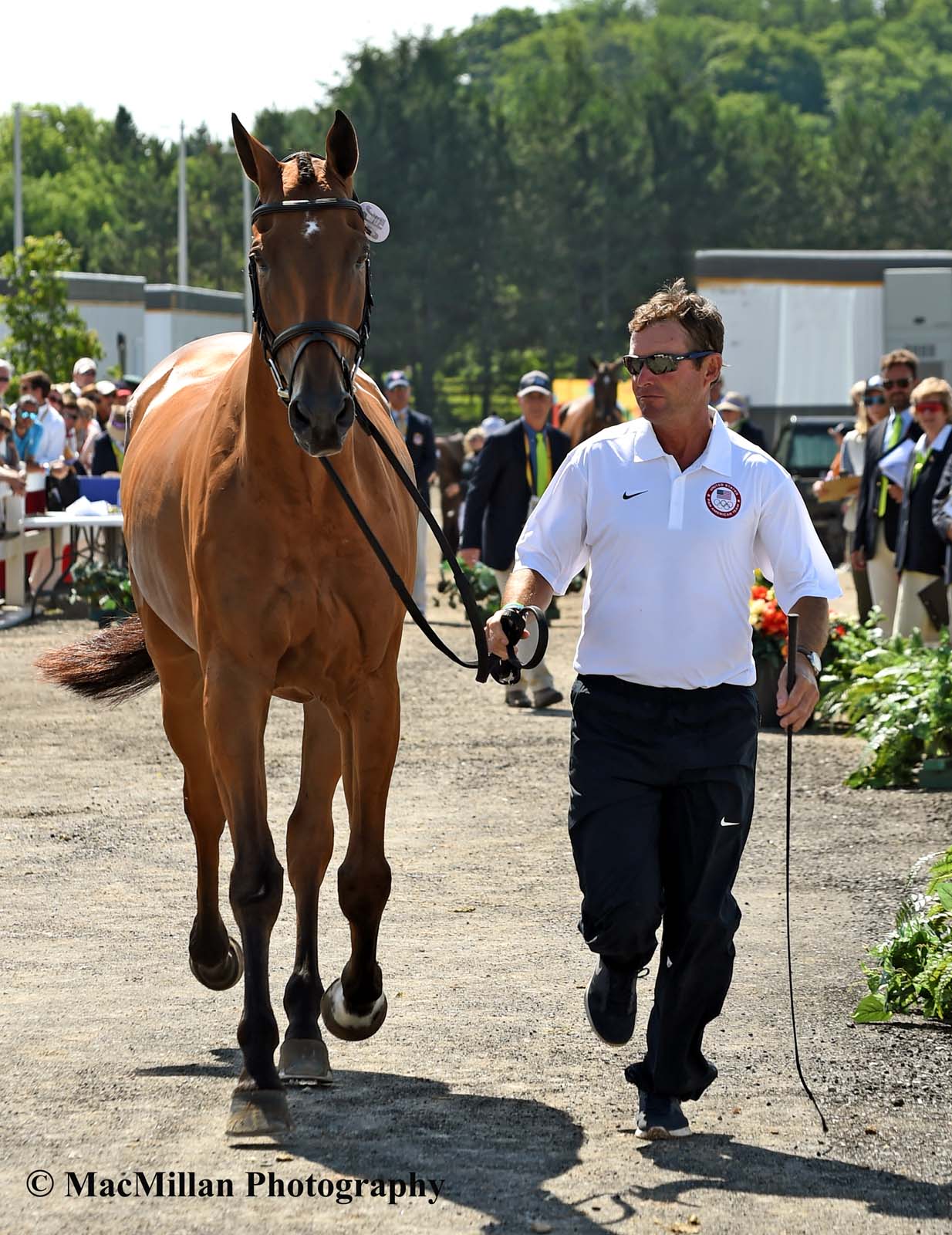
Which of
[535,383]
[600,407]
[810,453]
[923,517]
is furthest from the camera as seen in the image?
[810,453]

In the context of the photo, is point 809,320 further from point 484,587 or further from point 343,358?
point 343,358

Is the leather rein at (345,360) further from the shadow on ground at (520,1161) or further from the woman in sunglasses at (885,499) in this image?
the woman in sunglasses at (885,499)

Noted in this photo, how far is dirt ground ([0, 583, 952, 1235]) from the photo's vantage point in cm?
440

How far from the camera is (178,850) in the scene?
8711 mm

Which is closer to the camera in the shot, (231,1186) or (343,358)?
(231,1186)

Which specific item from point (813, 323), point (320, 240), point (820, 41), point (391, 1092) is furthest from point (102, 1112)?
point (820, 41)

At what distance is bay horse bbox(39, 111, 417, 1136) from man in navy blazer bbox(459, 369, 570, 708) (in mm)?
8194

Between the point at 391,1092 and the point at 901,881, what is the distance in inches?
135

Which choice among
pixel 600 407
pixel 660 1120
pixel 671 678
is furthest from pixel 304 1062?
pixel 600 407

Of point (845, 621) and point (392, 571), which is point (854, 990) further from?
point (845, 621)

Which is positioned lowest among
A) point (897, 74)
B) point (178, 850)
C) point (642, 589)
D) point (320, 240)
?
point (178, 850)

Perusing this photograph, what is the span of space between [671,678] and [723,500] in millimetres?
470

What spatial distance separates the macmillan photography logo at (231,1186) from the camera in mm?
4422

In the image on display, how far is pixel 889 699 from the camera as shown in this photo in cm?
1078
